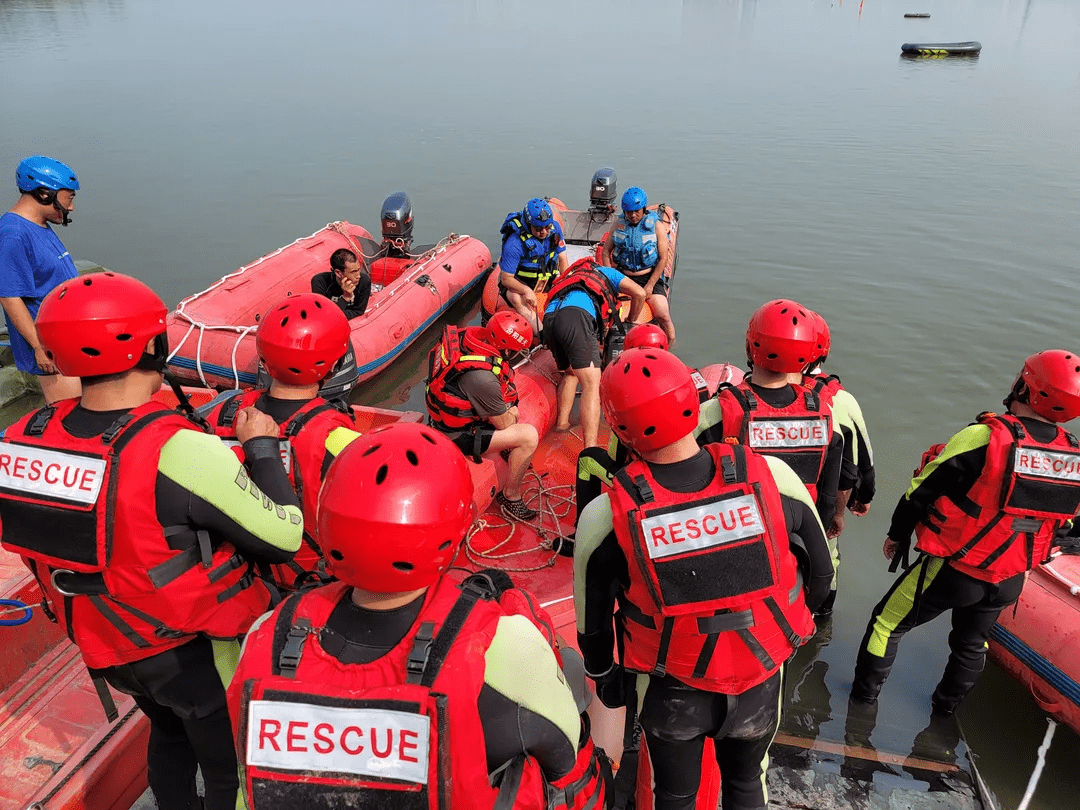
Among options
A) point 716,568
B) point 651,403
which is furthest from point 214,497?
point 716,568

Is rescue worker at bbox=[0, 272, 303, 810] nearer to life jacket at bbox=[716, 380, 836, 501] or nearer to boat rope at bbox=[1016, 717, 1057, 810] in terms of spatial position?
life jacket at bbox=[716, 380, 836, 501]

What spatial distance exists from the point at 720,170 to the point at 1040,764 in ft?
42.5

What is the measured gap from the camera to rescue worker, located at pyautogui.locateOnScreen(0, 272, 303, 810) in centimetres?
170

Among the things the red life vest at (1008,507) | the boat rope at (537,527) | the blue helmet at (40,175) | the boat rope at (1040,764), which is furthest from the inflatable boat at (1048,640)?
the blue helmet at (40,175)

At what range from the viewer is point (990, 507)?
2.59m

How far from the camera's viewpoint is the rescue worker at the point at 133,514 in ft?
5.57

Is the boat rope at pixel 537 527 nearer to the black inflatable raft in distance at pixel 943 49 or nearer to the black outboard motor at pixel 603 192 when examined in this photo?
the black outboard motor at pixel 603 192

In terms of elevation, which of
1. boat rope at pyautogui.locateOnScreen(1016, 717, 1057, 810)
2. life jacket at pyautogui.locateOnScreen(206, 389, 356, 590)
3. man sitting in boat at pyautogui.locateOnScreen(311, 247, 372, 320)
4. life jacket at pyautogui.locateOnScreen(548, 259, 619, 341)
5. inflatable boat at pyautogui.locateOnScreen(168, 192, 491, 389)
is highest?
life jacket at pyautogui.locateOnScreen(206, 389, 356, 590)

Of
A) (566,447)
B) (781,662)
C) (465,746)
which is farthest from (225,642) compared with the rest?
(566,447)

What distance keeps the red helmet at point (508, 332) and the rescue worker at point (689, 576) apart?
2.03 metres

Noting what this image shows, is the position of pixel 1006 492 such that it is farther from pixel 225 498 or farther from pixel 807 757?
pixel 225 498

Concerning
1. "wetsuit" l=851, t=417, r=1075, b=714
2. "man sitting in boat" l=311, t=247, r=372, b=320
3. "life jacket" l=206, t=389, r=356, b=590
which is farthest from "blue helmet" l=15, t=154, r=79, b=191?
"wetsuit" l=851, t=417, r=1075, b=714

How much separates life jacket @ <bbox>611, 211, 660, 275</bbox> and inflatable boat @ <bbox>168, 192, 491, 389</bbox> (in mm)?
2368

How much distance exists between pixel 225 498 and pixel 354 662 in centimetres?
71
